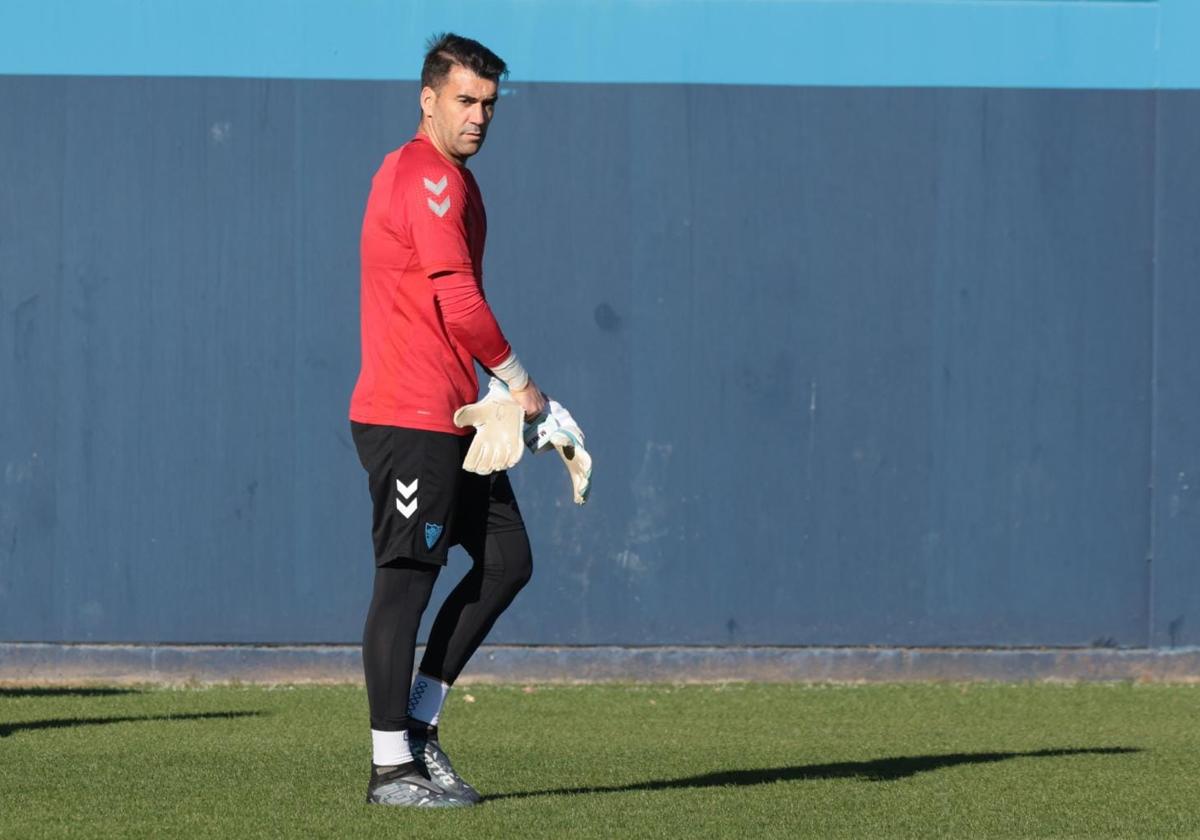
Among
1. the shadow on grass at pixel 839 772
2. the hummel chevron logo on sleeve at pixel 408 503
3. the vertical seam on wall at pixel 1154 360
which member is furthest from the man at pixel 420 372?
the vertical seam on wall at pixel 1154 360

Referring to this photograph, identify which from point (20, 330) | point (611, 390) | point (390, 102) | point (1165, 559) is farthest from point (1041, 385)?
point (20, 330)

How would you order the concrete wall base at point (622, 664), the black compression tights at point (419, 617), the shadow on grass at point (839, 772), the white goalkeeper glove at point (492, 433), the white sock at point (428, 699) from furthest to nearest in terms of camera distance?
the concrete wall base at point (622, 664), the shadow on grass at point (839, 772), the white sock at point (428, 699), the black compression tights at point (419, 617), the white goalkeeper glove at point (492, 433)

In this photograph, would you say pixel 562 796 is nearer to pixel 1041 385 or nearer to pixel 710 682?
pixel 710 682

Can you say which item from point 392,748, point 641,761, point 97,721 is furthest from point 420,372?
point 97,721

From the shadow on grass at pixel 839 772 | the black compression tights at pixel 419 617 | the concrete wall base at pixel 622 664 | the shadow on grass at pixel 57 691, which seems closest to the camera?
the black compression tights at pixel 419 617

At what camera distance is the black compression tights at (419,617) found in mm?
5305

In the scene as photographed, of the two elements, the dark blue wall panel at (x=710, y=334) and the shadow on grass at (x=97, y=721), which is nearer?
the shadow on grass at (x=97, y=721)

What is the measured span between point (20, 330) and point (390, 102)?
190cm

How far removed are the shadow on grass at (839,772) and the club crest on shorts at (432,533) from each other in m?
0.78

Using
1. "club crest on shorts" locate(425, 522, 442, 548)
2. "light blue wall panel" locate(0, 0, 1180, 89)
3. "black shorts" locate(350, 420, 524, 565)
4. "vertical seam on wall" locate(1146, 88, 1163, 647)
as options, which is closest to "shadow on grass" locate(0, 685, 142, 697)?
"light blue wall panel" locate(0, 0, 1180, 89)

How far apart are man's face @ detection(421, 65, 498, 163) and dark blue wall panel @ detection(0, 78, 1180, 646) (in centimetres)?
339

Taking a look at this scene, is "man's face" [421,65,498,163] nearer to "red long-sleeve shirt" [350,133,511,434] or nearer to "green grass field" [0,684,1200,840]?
"red long-sleeve shirt" [350,133,511,434]

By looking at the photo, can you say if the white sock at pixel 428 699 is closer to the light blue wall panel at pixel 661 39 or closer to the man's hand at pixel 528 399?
the man's hand at pixel 528 399

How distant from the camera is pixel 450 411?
5.31 m
